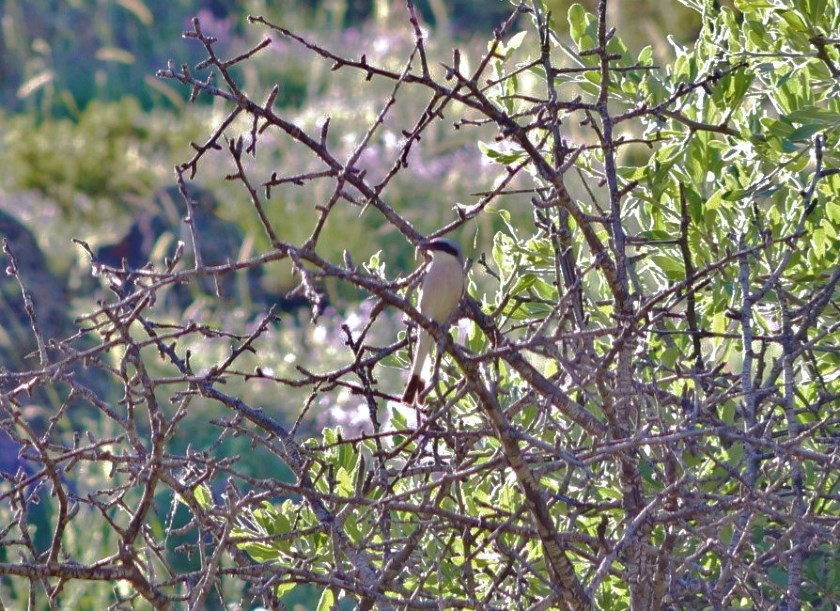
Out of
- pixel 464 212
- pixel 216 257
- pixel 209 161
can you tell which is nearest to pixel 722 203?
pixel 464 212

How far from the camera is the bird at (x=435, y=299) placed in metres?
2.23

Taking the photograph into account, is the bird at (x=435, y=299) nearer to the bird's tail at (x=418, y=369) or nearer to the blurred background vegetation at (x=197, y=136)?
the bird's tail at (x=418, y=369)

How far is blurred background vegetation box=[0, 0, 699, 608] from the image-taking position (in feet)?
23.6

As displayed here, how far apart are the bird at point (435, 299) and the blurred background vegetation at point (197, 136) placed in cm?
219

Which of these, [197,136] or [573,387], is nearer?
[573,387]

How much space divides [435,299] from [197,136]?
748cm

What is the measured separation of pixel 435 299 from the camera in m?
2.37

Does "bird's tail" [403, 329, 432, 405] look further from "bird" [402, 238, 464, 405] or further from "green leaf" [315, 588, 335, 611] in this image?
"green leaf" [315, 588, 335, 611]

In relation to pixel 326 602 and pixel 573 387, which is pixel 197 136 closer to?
pixel 326 602

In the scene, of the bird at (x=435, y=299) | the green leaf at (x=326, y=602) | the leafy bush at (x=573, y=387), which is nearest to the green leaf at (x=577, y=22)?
the leafy bush at (x=573, y=387)

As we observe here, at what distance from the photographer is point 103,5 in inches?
478

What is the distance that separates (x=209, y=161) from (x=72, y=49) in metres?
3.05

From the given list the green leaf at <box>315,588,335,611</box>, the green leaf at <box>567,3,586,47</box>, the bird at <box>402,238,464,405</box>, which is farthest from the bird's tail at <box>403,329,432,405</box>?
the green leaf at <box>567,3,586,47</box>

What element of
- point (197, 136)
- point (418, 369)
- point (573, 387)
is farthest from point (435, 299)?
point (197, 136)
